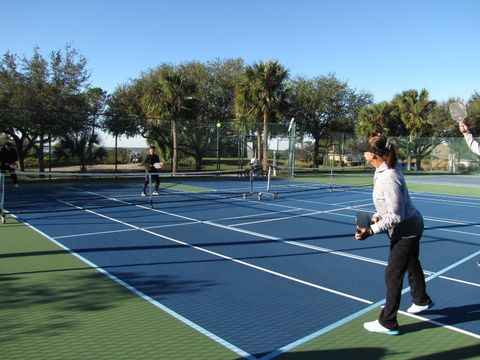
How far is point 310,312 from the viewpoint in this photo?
5.20 metres

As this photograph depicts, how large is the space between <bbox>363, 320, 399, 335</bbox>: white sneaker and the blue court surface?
14.4 inches

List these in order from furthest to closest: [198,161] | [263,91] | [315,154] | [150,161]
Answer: [315,154], [263,91], [198,161], [150,161]

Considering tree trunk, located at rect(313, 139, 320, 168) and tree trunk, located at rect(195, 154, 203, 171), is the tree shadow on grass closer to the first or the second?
tree trunk, located at rect(195, 154, 203, 171)

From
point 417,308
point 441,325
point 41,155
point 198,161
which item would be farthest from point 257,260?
point 198,161

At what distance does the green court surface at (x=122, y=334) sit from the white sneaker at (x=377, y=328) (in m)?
0.05

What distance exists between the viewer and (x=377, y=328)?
15.0ft

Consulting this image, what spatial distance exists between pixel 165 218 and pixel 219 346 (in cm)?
793

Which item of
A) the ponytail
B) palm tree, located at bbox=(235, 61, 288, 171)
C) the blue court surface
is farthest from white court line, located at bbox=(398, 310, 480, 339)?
palm tree, located at bbox=(235, 61, 288, 171)

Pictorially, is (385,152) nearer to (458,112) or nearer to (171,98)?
(458,112)

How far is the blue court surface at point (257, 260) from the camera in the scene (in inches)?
197

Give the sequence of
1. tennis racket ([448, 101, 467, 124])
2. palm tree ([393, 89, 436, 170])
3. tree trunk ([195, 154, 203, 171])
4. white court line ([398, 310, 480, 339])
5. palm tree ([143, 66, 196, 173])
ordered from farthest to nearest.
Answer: palm tree ([393, 89, 436, 170]) → palm tree ([143, 66, 196, 173]) → tree trunk ([195, 154, 203, 171]) → tennis racket ([448, 101, 467, 124]) → white court line ([398, 310, 480, 339])

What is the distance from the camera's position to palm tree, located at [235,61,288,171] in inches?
1254

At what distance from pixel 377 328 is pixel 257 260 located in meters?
3.23

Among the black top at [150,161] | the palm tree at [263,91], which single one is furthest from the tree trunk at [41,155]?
the palm tree at [263,91]
